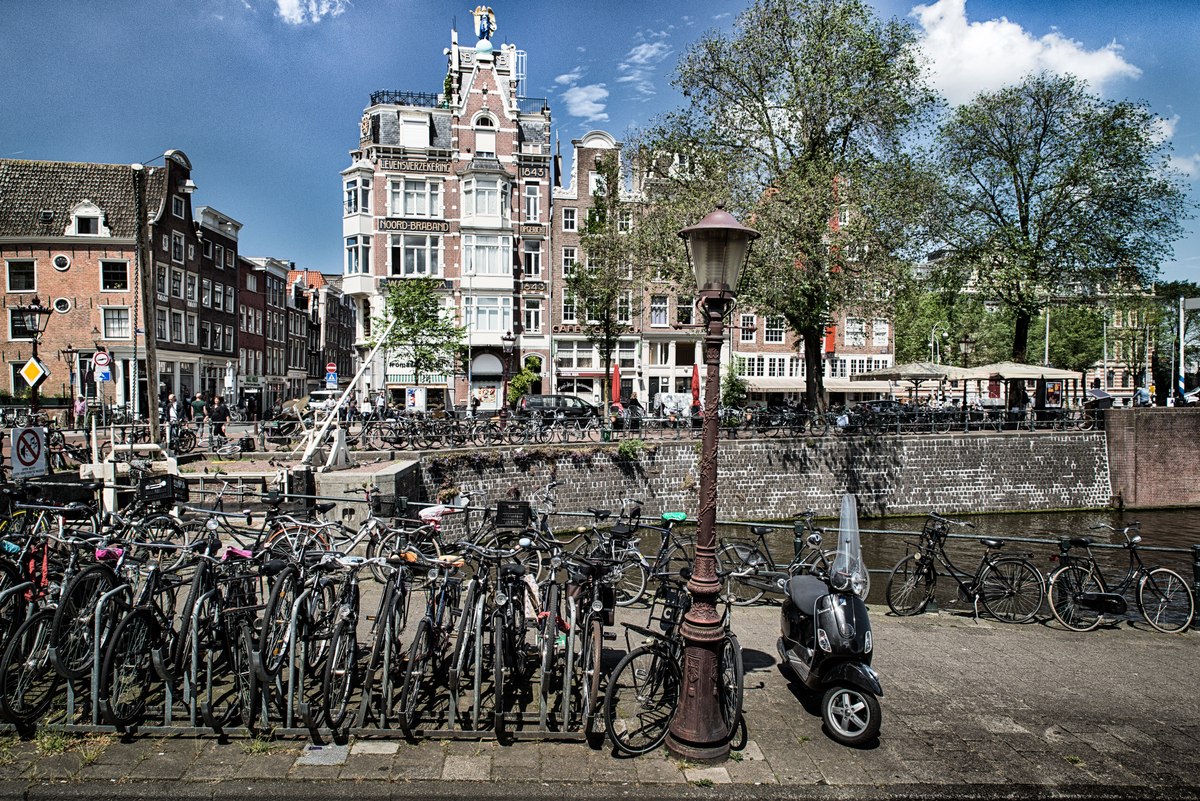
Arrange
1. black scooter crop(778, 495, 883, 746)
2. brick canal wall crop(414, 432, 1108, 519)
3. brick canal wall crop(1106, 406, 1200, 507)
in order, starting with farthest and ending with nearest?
brick canal wall crop(1106, 406, 1200, 507) → brick canal wall crop(414, 432, 1108, 519) → black scooter crop(778, 495, 883, 746)

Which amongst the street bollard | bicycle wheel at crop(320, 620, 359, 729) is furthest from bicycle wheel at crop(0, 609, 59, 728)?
the street bollard

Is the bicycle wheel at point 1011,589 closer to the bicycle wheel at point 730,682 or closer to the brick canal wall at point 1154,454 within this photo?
the bicycle wheel at point 730,682

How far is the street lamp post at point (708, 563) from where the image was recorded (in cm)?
513

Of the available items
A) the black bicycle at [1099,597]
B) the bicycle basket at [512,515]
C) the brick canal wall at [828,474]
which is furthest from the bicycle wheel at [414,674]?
the brick canal wall at [828,474]

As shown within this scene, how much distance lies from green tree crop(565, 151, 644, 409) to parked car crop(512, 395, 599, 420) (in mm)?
3618

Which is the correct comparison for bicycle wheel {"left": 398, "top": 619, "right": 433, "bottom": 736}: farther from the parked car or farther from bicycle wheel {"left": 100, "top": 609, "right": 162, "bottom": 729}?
the parked car

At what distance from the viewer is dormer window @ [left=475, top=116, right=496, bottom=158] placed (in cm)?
3881

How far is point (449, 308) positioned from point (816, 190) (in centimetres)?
1960

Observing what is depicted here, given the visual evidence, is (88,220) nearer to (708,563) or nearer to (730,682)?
(708,563)

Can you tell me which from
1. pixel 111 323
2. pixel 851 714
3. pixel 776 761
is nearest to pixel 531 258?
pixel 111 323

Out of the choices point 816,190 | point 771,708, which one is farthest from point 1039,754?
point 816,190

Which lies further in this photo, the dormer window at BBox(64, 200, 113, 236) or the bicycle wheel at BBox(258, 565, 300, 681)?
the dormer window at BBox(64, 200, 113, 236)

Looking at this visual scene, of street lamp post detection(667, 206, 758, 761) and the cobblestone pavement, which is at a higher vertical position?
street lamp post detection(667, 206, 758, 761)

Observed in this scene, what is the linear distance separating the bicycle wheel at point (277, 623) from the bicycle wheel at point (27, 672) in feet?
4.84
